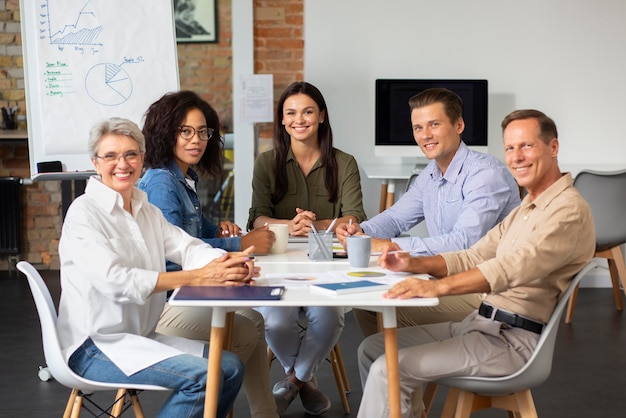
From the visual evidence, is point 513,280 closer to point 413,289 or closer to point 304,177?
point 413,289

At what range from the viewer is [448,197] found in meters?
2.79

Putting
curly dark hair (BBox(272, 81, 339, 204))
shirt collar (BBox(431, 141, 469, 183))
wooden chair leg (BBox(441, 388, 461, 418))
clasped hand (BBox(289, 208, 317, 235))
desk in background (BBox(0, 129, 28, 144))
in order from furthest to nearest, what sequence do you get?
desk in background (BBox(0, 129, 28, 144)) → curly dark hair (BBox(272, 81, 339, 204)) → clasped hand (BBox(289, 208, 317, 235)) → shirt collar (BBox(431, 141, 469, 183)) → wooden chair leg (BBox(441, 388, 461, 418))

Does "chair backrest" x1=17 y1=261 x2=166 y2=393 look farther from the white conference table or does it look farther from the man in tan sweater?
the man in tan sweater

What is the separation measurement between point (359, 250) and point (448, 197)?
2.20 feet

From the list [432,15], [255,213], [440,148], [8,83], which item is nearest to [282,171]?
[255,213]

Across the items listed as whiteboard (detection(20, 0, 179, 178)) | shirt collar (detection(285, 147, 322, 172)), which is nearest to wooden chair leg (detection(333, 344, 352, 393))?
shirt collar (detection(285, 147, 322, 172))

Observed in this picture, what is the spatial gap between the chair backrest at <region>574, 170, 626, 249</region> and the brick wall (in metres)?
2.20

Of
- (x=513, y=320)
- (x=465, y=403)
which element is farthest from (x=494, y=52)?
(x=465, y=403)

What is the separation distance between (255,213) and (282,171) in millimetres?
205

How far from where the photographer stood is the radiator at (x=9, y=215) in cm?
629

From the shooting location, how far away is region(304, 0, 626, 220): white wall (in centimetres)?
567

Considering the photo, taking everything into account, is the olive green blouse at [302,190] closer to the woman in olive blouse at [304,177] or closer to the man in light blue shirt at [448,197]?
the woman in olive blouse at [304,177]

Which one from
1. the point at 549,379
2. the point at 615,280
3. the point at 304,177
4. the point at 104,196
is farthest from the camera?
the point at 615,280

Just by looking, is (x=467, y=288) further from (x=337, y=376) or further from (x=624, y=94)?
(x=624, y=94)
